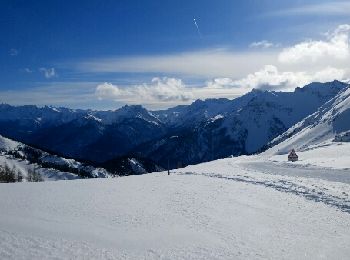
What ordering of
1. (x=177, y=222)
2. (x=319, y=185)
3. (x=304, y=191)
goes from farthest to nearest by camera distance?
1. (x=319, y=185)
2. (x=304, y=191)
3. (x=177, y=222)

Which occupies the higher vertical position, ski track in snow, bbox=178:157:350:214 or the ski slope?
the ski slope

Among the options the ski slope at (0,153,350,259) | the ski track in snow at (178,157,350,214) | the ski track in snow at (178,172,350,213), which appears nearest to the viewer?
the ski slope at (0,153,350,259)

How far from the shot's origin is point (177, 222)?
19.9 m

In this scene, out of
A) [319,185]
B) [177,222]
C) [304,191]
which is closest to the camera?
[177,222]

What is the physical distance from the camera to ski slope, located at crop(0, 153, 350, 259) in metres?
15.4

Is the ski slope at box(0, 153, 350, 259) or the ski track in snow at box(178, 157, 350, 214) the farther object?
the ski track in snow at box(178, 157, 350, 214)

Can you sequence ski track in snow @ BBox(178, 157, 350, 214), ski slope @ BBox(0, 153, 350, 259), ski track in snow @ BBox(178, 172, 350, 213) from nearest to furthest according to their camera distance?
ski slope @ BBox(0, 153, 350, 259), ski track in snow @ BBox(178, 172, 350, 213), ski track in snow @ BBox(178, 157, 350, 214)

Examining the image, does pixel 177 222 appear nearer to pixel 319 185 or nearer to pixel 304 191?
pixel 304 191

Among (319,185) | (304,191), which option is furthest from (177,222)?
(319,185)

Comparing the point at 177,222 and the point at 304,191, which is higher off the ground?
the point at 177,222

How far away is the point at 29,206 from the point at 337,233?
15352mm

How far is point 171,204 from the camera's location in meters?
24.2

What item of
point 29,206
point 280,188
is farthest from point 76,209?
point 280,188

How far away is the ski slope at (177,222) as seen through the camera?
15391mm
